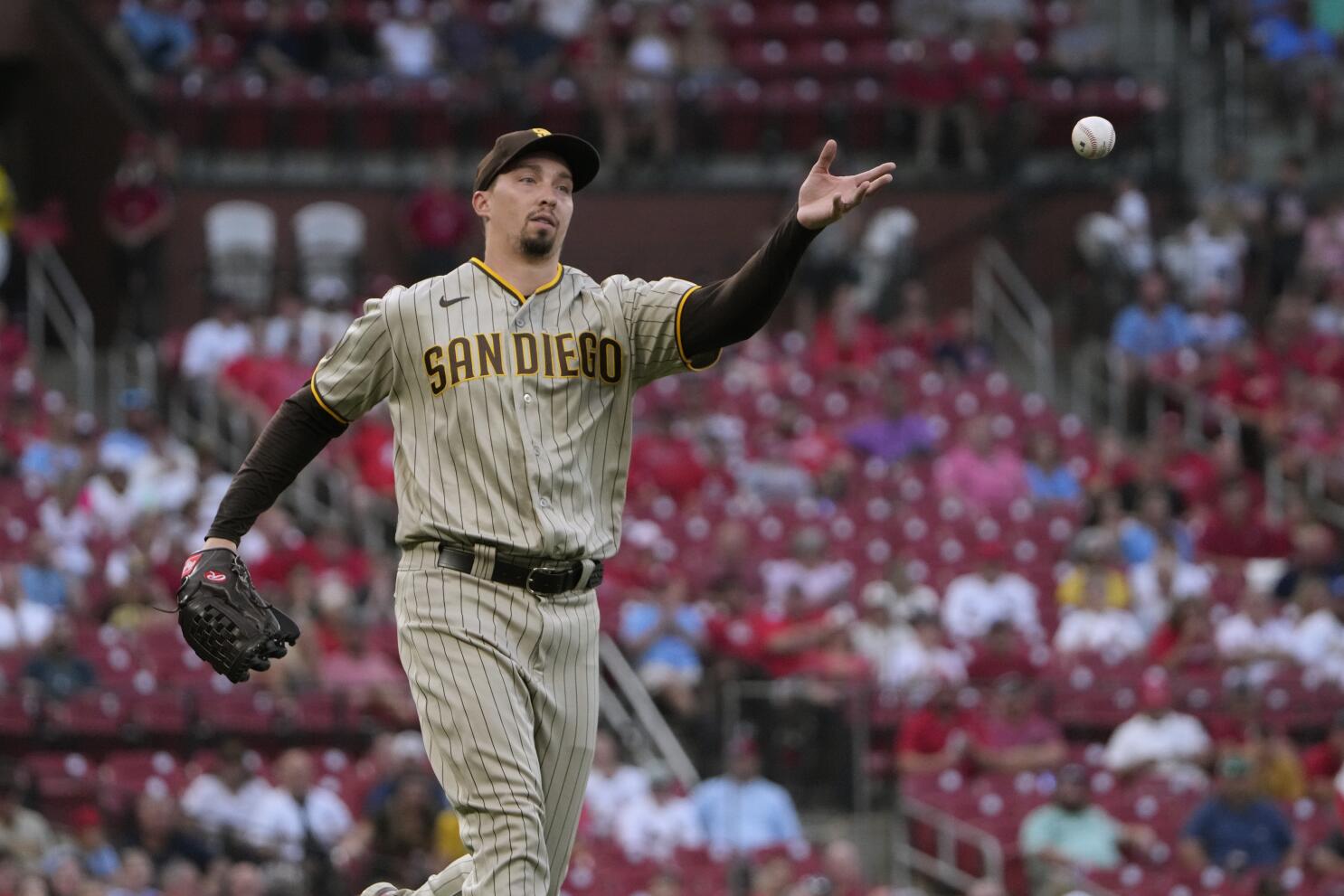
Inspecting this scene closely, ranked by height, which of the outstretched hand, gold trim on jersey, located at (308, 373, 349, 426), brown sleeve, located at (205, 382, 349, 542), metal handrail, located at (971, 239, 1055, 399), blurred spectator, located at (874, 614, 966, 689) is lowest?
blurred spectator, located at (874, 614, 966, 689)

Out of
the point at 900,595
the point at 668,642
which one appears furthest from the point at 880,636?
the point at 668,642

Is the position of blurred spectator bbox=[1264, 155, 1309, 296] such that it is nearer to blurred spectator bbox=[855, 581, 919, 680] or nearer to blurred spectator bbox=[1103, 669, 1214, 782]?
blurred spectator bbox=[1103, 669, 1214, 782]

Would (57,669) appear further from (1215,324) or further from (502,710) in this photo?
(1215,324)

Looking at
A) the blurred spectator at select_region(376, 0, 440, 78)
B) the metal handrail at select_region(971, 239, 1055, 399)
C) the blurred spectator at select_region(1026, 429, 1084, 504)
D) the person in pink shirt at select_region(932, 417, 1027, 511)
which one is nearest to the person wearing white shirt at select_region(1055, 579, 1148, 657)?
the person in pink shirt at select_region(932, 417, 1027, 511)

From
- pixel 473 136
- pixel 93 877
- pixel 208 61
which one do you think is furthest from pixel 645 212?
pixel 93 877

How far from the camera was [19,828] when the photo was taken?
35.4 ft

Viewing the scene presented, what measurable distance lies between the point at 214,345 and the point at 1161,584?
20.9ft

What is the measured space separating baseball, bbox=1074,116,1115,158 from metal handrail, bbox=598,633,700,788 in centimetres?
636

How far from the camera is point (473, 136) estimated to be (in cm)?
1950

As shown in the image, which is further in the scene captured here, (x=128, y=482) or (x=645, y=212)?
(x=645, y=212)

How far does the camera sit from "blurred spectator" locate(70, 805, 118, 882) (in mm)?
10797

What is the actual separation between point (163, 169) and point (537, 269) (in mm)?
12731

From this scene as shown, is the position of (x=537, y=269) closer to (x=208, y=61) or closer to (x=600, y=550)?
(x=600, y=550)

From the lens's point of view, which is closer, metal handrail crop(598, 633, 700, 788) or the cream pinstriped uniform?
the cream pinstriped uniform
